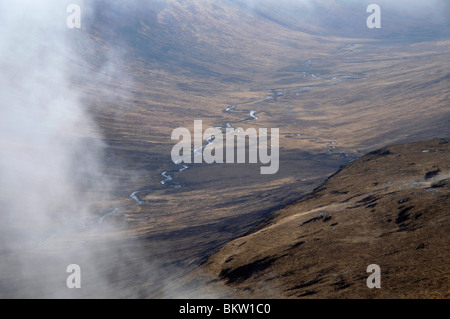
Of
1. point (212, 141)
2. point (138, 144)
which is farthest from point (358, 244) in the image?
point (212, 141)

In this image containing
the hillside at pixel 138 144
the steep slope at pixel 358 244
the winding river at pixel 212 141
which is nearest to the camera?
the steep slope at pixel 358 244

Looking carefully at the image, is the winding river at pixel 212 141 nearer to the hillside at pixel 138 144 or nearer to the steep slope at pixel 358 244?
the hillside at pixel 138 144

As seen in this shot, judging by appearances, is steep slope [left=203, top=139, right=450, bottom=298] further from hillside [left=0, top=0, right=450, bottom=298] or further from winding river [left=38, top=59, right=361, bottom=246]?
winding river [left=38, top=59, right=361, bottom=246]

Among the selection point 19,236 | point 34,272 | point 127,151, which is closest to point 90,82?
point 127,151

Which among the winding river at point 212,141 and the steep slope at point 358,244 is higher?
the winding river at point 212,141

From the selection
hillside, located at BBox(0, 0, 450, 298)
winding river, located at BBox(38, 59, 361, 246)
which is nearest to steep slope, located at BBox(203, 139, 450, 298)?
hillside, located at BBox(0, 0, 450, 298)

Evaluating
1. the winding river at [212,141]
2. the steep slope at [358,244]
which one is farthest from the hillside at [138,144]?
the steep slope at [358,244]

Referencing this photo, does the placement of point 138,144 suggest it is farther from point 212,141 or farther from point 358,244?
point 358,244
